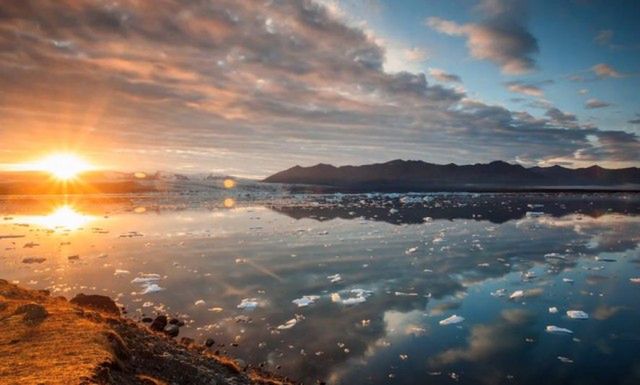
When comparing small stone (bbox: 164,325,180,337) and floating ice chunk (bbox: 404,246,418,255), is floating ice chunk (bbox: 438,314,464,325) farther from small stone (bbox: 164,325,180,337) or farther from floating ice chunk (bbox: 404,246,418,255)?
floating ice chunk (bbox: 404,246,418,255)

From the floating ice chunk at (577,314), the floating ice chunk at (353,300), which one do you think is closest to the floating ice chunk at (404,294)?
the floating ice chunk at (353,300)

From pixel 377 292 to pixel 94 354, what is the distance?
9010 millimetres

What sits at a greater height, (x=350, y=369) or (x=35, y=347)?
(x=35, y=347)

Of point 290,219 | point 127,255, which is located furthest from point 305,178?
point 127,255

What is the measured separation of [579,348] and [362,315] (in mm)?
5021

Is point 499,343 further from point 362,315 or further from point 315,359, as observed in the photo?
point 315,359

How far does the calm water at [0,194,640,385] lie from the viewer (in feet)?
28.4

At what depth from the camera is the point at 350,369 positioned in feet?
27.3

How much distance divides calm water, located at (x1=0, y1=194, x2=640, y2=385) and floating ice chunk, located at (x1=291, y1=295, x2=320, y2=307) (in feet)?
0.37

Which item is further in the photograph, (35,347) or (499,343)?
(499,343)

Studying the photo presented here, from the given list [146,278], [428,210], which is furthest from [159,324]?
[428,210]

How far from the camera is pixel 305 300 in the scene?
12.5 meters

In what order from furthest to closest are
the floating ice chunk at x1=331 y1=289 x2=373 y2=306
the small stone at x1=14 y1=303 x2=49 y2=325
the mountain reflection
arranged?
the mountain reflection < the floating ice chunk at x1=331 y1=289 x2=373 y2=306 < the small stone at x1=14 y1=303 x2=49 y2=325

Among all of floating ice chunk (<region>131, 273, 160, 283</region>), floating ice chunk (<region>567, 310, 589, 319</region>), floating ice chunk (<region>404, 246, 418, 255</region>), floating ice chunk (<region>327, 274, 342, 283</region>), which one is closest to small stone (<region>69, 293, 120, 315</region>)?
floating ice chunk (<region>131, 273, 160, 283</region>)
